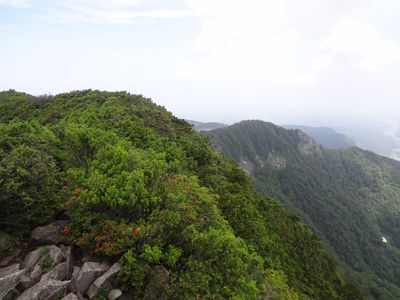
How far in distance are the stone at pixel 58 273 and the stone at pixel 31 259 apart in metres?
1.03

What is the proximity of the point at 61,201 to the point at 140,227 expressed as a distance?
5241mm

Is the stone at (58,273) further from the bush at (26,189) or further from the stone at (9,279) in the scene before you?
the bush at (26,189)

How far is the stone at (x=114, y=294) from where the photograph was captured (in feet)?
45.8

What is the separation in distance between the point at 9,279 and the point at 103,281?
11.7 ft

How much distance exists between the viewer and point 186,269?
16.0 meters

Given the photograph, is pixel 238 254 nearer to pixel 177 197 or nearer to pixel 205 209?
pixel 205 209

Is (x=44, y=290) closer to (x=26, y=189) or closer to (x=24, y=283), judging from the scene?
(x=24, y=283)

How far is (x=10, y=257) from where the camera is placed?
615 inches

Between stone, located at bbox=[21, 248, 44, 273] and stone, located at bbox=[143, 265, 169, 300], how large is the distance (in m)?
5.01

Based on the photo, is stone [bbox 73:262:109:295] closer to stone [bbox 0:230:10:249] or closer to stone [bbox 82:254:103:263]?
stone [bbox 82:254:103:263]

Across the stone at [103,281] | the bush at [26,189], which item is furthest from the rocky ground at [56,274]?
the bush at [26,189]

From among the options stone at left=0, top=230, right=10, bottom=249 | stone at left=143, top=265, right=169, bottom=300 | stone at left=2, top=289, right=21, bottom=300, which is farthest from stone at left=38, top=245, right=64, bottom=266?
stone at left=143, top=265, right=169, bottom=300

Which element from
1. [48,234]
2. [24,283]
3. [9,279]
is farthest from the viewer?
[48,234]

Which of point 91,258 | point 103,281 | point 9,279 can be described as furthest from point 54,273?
point 103,281
